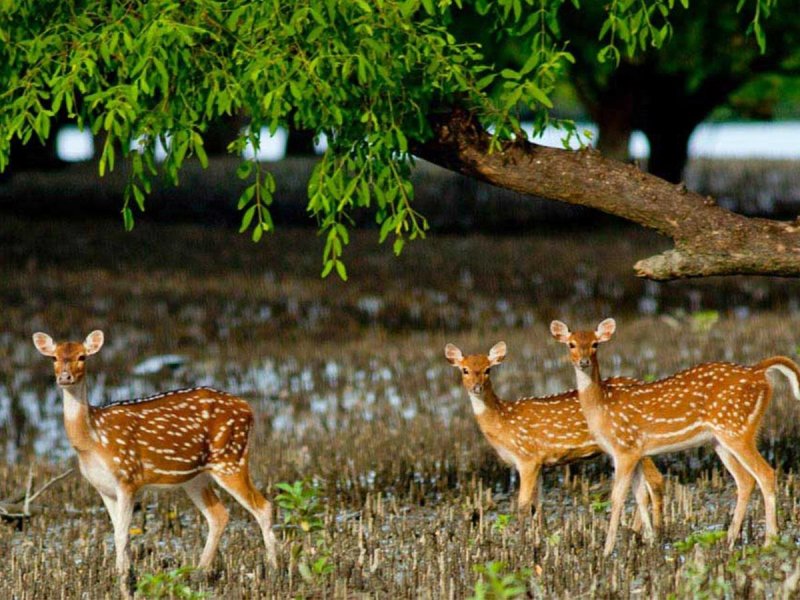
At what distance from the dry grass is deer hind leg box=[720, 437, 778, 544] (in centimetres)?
Result: 20

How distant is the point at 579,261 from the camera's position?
25828 mm

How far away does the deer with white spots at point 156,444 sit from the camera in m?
8.59

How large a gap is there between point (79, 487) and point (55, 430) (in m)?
2.82

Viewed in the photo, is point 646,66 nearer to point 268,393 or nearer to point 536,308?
point 536,308

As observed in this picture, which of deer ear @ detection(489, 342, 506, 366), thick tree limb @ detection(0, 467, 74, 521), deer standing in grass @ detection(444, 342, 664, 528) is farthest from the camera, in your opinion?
thick tree limb @ detection(0, 467, 74, 521)

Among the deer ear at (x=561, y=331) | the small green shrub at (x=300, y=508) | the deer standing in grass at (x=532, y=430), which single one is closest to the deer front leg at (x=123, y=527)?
the small green shrub at (x=300, y=508)

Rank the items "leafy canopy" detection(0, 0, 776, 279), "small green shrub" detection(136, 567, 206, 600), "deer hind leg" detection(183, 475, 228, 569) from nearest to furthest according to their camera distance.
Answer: "small green shrub" detection(136, 567, 206, 600) → "leafy canopy" detection(0, 0, 776, 279) → "deer hind leg" detection(183, 475, 228, 569)

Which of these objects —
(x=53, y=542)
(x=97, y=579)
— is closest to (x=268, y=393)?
(x=53, y=542)

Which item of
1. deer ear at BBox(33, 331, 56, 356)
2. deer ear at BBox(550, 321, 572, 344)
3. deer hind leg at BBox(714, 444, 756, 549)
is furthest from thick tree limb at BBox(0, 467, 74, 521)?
deer hind leg at BBox(714, 444, 756, 549)

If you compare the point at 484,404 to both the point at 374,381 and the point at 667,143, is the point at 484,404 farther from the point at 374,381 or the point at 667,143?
the point at 667,143

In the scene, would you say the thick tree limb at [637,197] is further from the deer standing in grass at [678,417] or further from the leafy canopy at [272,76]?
the deer standing in grass at [678,417]

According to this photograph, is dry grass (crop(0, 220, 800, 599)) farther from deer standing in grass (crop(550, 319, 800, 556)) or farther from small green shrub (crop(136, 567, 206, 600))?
deer standing in grass (crop(550, 319, 800, 556))

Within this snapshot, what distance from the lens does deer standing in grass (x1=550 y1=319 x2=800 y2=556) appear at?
8969mm

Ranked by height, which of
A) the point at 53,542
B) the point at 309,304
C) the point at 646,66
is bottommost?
the point at 53,542
